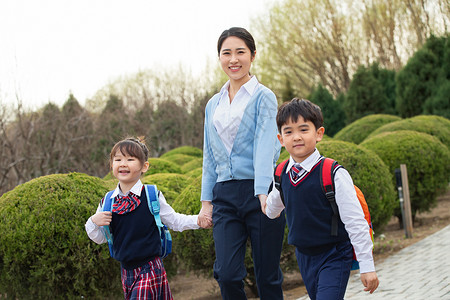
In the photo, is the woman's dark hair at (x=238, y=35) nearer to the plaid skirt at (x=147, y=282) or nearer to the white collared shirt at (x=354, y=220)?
the white collared shirt at (x=354, y=220)

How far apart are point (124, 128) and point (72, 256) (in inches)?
557

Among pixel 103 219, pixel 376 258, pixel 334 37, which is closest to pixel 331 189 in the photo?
pixel 103 219

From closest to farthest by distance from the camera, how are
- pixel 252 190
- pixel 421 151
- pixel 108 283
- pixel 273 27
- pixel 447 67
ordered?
pixel 252 190 < pixel 108 283 < pixel 421 151 < pixel 447 67 < pixel 273 27

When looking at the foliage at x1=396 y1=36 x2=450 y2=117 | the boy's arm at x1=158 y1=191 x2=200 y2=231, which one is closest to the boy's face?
the boy's arm at x1=158 y1=191 x2=200 y2=231

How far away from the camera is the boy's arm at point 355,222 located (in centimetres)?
248

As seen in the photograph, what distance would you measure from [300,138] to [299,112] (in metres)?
0.14

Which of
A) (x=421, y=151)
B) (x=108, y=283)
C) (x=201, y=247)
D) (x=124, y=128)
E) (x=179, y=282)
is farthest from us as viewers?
(x=124, y=128)

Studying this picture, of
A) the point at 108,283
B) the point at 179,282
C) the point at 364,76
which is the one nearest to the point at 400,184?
the point at 179,282

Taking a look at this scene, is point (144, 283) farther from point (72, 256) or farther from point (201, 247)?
point (201, 247)

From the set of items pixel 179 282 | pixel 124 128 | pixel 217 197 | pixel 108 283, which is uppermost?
pixel 124 128

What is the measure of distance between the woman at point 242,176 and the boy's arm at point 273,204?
56 millimetres

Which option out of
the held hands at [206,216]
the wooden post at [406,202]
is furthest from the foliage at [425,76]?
the held hands at [206,216]

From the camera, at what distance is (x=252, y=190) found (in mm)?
3074

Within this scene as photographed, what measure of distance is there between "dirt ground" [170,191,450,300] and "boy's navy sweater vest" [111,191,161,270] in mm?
2709
